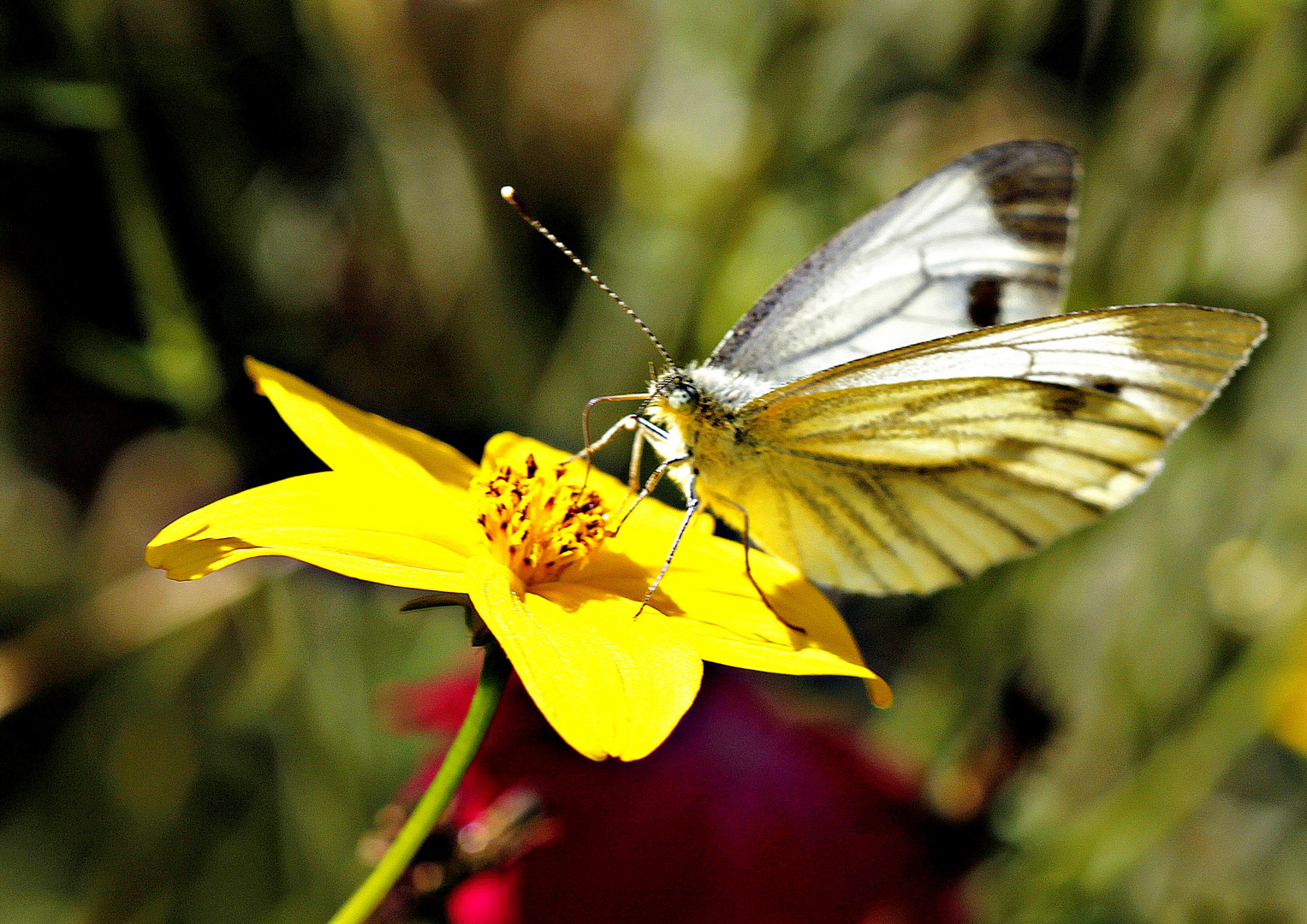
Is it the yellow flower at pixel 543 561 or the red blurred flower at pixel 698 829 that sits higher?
the yellow flower at pixel 543 561

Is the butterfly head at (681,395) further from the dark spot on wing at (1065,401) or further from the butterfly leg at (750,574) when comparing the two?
the dark spot on wing at (1065,401)

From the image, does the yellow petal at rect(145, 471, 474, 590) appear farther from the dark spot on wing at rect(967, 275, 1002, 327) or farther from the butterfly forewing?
the dark spot on wing at rect(967, 275, 1002, 327)

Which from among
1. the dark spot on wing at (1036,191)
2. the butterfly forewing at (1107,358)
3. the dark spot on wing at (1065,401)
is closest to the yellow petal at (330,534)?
the butterfly forewing at (1107,358)

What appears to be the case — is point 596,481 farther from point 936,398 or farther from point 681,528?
point 936,398

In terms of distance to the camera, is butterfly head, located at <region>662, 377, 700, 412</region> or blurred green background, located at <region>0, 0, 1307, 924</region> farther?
blurred green background, located at <region>0, 0, 1307, 924</region>

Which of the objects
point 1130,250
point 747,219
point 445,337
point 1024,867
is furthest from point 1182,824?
point 445,337

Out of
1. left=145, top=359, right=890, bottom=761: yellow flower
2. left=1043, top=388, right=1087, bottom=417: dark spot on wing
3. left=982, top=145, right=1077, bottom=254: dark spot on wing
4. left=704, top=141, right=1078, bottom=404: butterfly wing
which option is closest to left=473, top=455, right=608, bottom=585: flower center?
left=145, top=359, right=890, bottom=761: yellow flower

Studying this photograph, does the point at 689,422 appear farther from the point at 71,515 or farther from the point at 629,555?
the point at 71,515
